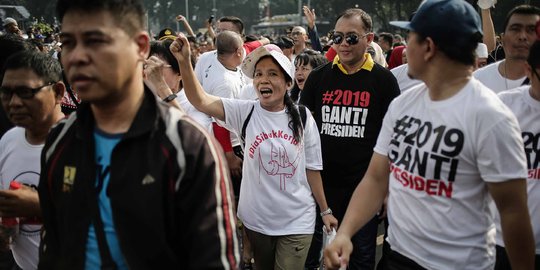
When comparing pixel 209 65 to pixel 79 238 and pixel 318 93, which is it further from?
pixel 79 238

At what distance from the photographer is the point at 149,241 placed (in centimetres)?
169

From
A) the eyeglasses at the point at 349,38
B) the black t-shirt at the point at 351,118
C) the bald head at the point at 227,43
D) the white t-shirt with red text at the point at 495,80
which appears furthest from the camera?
the bald head at the point at 227,43

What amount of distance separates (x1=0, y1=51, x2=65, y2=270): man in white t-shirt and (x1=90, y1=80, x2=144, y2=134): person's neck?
967 millimetres

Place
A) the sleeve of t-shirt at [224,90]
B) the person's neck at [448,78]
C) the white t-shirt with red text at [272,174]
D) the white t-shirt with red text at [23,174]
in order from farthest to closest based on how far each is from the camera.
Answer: the sleeve of t-shirt at [224,90]
the white t-shirt with red text at [272,174]
the white t-shirt with red text at [23,174]
the person's neck at [448,78]

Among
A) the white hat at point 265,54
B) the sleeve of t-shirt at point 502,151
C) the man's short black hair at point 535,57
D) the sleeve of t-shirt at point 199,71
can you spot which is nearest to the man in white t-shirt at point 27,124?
the white hat at point 265,54

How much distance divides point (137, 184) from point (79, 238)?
0.96 ft

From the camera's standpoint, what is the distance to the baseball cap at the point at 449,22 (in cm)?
246

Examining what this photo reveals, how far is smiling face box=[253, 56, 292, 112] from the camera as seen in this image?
155 inches

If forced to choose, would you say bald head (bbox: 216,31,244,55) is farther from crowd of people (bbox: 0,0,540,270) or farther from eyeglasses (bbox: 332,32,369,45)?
eyeglasses (bbox: 332,32,369,45)

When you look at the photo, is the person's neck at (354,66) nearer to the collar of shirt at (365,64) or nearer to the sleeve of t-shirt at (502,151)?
the collar of shirt at (365,64)

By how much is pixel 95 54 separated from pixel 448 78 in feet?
5.34

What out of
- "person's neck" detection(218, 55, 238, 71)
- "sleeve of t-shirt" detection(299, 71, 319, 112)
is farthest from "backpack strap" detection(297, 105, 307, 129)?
"person's neck" detection(218, 55, 238, 71)

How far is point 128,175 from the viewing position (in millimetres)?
1712

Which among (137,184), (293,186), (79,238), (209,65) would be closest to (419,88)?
(293,186)
